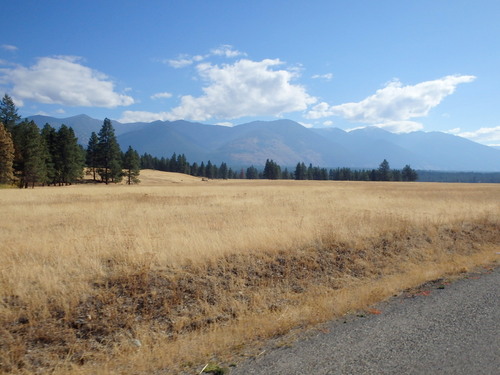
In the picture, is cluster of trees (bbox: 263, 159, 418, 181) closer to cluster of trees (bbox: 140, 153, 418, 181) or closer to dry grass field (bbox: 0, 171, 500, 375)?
cluster of trees (bbox: 140, 153, 418, 181)

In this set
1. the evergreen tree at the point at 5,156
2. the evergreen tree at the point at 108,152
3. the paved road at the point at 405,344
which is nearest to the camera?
the paved road at the point at 405,344

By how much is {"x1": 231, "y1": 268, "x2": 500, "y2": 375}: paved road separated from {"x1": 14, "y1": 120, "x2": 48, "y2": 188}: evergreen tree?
50.4 meters

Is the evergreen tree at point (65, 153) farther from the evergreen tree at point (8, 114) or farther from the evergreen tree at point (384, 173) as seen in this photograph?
the evergreen tree at point (384, 173)

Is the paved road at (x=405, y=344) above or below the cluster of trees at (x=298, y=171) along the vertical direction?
below

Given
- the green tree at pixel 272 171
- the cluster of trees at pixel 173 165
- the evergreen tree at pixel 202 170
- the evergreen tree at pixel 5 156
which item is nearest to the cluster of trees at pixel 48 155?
the evergreen tree at pixel 5 156

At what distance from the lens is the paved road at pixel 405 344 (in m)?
3.93

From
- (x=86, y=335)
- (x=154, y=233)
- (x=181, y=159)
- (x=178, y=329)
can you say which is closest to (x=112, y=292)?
(x=86, y=335)

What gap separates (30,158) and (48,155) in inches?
218

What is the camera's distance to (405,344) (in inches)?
178

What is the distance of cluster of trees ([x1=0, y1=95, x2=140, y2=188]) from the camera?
42094 mm

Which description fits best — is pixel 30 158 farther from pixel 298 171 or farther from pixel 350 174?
pixel 350 174

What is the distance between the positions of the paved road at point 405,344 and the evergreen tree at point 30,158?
50.4 meters

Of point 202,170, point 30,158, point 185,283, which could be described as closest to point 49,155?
point 30,158

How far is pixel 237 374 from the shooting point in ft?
12.8
